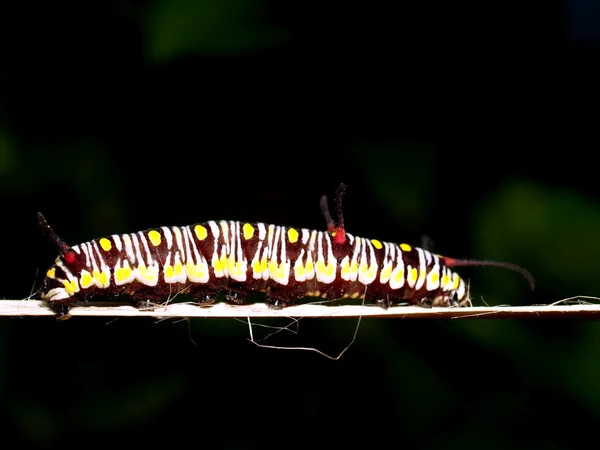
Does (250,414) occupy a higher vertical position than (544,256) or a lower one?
lower

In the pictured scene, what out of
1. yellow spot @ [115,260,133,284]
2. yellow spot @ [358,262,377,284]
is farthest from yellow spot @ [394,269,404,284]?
yellow spot @ [115,260,133,284]

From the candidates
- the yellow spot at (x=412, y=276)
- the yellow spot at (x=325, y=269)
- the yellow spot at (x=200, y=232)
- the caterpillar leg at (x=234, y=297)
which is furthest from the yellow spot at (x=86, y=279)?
the yellow spot at (x=412, y=276)

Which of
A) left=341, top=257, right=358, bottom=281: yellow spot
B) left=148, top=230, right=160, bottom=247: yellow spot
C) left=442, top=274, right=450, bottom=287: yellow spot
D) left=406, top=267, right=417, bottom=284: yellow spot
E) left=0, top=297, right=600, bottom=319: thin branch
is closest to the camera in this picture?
left=0, top=297, right=600, bottom=319: thin branch

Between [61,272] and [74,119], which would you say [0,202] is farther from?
[61,272]

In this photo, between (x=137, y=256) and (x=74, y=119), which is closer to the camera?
(x=137, y=256)

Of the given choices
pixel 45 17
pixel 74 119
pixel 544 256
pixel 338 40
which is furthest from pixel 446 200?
pixel 45 17

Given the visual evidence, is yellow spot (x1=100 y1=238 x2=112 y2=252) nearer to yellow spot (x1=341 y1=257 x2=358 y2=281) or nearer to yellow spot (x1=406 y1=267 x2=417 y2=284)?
yellow spot (x1=341 y1=257 x2=358 y2=281)

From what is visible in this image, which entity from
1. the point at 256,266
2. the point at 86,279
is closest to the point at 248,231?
the point at 256,266
